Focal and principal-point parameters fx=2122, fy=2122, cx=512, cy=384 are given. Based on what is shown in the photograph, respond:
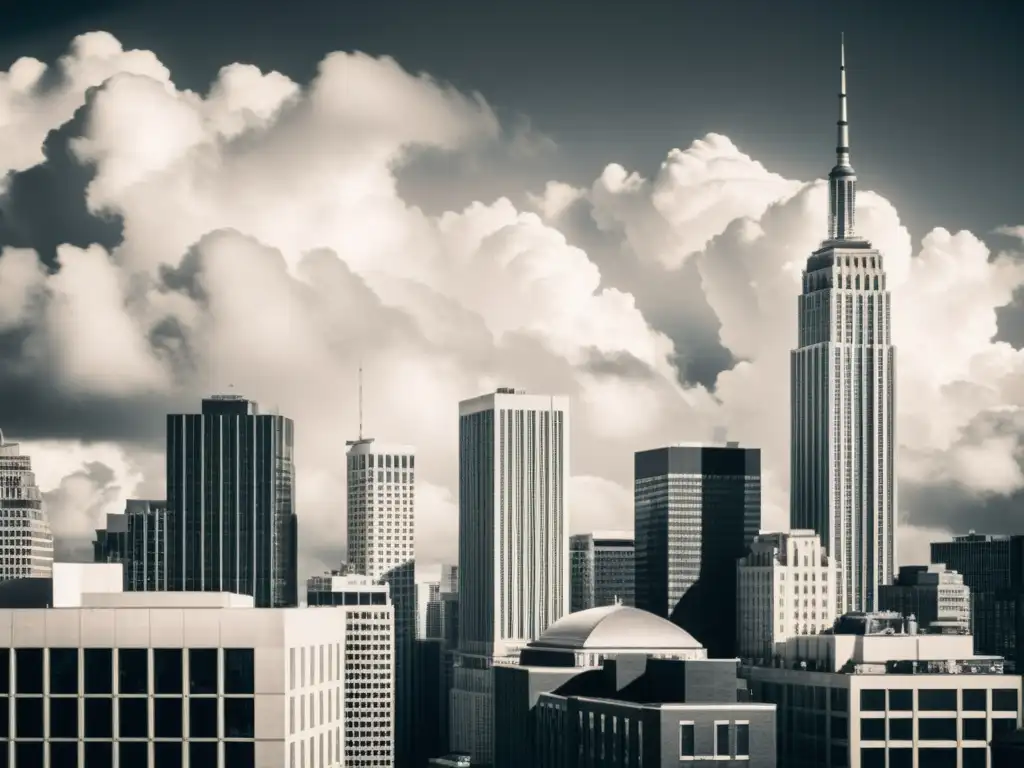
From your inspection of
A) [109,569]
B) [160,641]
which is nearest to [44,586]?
[109,569]

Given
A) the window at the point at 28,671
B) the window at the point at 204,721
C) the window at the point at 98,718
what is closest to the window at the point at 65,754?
the window at the point at 98,718

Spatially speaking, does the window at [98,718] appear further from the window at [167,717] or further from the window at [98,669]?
the window at [167,717]

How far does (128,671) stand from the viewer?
351 ft

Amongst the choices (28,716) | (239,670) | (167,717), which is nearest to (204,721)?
(167,717)

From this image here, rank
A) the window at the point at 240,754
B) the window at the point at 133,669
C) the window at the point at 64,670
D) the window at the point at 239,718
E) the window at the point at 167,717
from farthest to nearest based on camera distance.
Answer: the window at the point at 64,670
the window at the point at 133,669
the window at the point at 167,717
the window at the point at 239,718
the window at the point at 240,754

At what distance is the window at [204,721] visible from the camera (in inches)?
4188

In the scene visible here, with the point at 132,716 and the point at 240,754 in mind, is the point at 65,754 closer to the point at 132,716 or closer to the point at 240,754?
the point at 132,716

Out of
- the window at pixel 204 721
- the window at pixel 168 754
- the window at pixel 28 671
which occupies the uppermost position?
the window at pixel 28 671

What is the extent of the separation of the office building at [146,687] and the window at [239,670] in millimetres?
50

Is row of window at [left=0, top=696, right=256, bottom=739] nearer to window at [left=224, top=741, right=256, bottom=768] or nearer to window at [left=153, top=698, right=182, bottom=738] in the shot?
window at [left=153, top=698, right=182, bottom=738]

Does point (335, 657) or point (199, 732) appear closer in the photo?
point (199, 732)

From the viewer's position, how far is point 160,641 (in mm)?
106750

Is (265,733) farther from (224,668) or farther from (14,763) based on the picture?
(14,763)

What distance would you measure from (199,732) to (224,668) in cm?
342
